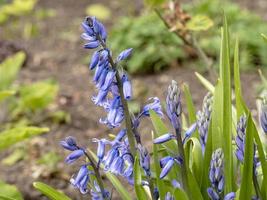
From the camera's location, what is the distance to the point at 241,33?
19.5 feet

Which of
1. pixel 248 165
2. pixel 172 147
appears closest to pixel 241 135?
pixel 248 165

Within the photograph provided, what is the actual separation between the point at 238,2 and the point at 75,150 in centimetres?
569

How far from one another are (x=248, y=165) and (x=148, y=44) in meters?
3.87

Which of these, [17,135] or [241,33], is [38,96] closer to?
[17,135]

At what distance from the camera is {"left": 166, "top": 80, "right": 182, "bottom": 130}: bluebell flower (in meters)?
2.19

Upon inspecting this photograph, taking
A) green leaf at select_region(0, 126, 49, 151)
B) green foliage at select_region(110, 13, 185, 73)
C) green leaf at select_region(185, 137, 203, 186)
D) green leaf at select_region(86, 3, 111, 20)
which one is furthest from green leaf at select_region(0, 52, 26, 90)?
green leaf at select_region(86, 3, 111, 20)

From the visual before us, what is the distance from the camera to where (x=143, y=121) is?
5.14 m

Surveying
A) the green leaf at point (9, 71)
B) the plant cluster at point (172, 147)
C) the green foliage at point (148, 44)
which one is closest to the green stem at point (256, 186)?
the plant cluster at point (172, 147)

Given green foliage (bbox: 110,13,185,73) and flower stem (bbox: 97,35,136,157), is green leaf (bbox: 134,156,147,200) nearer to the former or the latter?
flower stem (bbox: 97,35,136,157)

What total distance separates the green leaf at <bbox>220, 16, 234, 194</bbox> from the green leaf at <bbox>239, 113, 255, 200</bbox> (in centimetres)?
13

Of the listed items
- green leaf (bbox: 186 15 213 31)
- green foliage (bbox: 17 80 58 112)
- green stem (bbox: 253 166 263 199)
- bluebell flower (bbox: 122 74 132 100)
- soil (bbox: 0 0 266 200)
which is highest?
bluebell flower (bbox: 122 74 132 100)

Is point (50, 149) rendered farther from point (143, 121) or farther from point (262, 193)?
point (262, 193)

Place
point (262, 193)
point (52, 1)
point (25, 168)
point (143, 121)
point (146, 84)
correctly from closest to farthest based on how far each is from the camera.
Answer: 1. point (262, 193)
2. point (25, 168)
3. point (143, 121)
4. point (146, 84)
5. point (52, 1)

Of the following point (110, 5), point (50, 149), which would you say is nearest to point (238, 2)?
point (110, 5)
